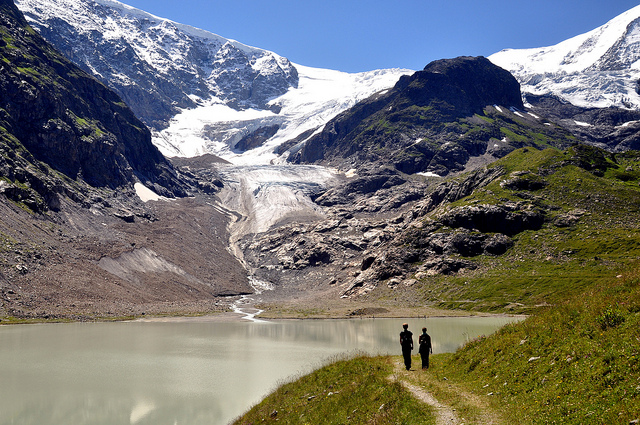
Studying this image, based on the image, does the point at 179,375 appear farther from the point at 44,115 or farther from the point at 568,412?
the point at 44,115

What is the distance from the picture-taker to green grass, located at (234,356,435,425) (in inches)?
759

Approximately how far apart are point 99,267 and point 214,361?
4169 inches

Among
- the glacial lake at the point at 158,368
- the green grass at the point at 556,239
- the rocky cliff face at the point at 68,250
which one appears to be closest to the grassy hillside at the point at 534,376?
the glacial lake at the point at 158,368

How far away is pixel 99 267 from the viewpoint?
5369 inches

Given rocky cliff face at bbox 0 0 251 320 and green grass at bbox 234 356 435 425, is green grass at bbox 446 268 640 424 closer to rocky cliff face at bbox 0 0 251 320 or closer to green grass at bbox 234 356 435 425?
green grass at bbox 234 356 435 425

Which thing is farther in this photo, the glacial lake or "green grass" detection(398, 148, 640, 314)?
"green grass" detection(398, 148, 640, 314)

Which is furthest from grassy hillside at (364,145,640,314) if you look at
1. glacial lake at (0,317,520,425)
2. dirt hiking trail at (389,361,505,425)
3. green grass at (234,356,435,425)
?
green grass at (234,356,435,425)

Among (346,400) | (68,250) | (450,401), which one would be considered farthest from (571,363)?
(68,250)

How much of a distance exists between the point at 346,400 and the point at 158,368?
2660cm

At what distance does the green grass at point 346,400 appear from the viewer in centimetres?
1928

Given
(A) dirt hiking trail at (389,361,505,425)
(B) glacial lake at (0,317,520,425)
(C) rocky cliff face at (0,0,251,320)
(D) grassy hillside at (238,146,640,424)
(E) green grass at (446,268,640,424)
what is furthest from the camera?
(C) rocky cliff face at (0,0,251,320)

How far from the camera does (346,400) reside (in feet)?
73.9

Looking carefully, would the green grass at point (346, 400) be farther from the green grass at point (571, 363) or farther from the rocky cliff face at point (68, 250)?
the rocky cliff face at point (68, 250)

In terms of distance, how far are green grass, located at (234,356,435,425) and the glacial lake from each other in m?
4.07
